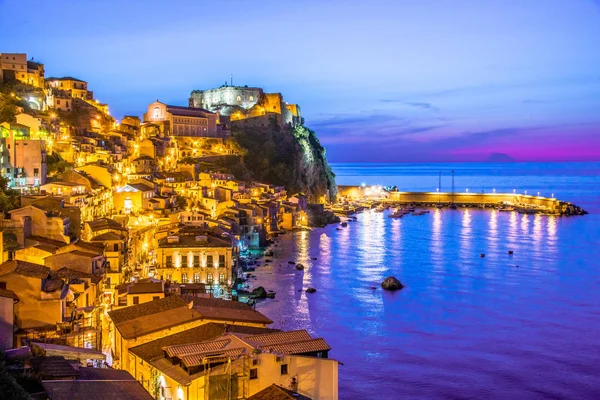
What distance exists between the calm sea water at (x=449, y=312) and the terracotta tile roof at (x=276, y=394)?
23.3ft

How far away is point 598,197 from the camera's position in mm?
106250

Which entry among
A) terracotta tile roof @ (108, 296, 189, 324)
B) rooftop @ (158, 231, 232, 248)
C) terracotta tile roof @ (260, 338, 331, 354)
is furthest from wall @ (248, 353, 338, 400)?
rooftop @ (158, 231, 232, 248)

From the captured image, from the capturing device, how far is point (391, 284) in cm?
3180

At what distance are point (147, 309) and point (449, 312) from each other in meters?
16.0

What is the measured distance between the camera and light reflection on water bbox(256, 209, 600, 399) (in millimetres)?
18953

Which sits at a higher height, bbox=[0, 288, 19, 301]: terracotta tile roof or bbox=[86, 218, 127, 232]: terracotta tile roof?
bbox=[86, 218, 127, 232]: terracotta tile roof

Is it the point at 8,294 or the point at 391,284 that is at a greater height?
the point at 8,294

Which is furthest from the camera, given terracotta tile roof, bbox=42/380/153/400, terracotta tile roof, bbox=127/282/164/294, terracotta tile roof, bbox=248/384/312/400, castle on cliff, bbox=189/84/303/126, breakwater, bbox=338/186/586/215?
breakwater, bbox=338/186/586/215

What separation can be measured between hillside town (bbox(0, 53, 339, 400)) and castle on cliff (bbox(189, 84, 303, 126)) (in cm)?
1156

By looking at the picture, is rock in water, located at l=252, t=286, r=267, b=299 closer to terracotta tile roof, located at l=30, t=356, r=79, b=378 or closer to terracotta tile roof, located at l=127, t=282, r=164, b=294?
terracotta tile roof, located at l=127, t=282, r=164, b=294

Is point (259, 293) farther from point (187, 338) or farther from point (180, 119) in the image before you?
point (180, 119)

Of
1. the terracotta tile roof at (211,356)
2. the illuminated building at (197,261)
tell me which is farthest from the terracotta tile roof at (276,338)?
the illuminated building at (197,261)

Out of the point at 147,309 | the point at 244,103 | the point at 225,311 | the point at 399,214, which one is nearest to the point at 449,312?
the point at 225,311

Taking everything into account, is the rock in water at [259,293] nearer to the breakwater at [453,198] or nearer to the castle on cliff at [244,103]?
the castle on cliff at [244,103]
